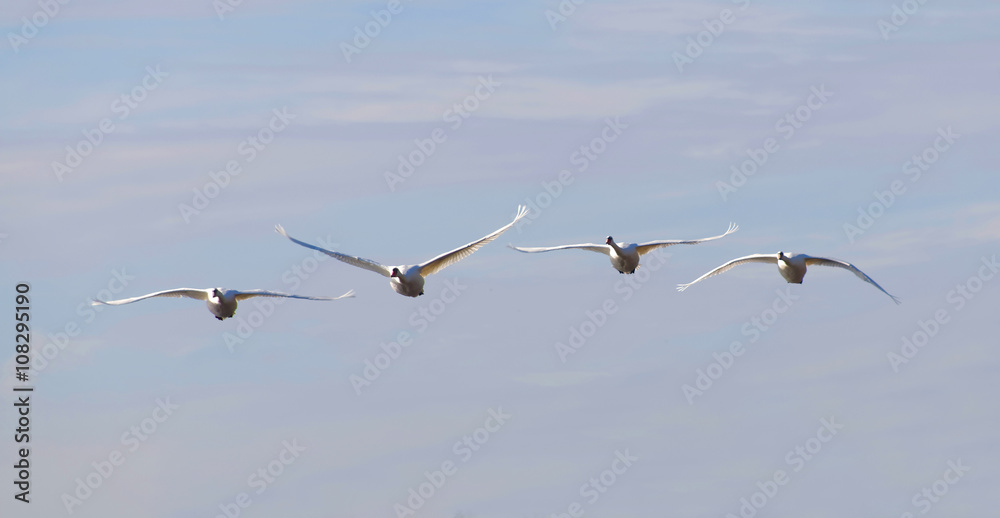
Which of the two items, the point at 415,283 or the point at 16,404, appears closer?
the point at 415,283

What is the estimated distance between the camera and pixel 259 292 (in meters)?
82.4

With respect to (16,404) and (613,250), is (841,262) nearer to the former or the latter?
(613,250)

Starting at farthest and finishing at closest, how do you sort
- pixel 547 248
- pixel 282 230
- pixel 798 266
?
pixel 547 248
pixel 798 266
pixel 282 230

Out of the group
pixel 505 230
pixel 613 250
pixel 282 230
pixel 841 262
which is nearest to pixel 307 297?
pixel 282 230

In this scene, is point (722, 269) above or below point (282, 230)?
below

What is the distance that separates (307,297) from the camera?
77750 millimetres

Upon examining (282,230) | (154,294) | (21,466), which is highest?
(282,230)

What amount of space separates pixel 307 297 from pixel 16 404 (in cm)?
1957

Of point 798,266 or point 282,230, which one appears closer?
point 282,230

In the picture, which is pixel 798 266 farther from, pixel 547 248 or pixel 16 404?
pixel 16 404

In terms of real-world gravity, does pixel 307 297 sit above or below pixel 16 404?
above

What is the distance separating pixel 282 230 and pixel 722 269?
20.6 meters

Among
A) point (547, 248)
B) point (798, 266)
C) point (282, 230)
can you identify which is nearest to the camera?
point (282, 230)

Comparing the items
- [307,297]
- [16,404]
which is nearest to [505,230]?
[307,297]
